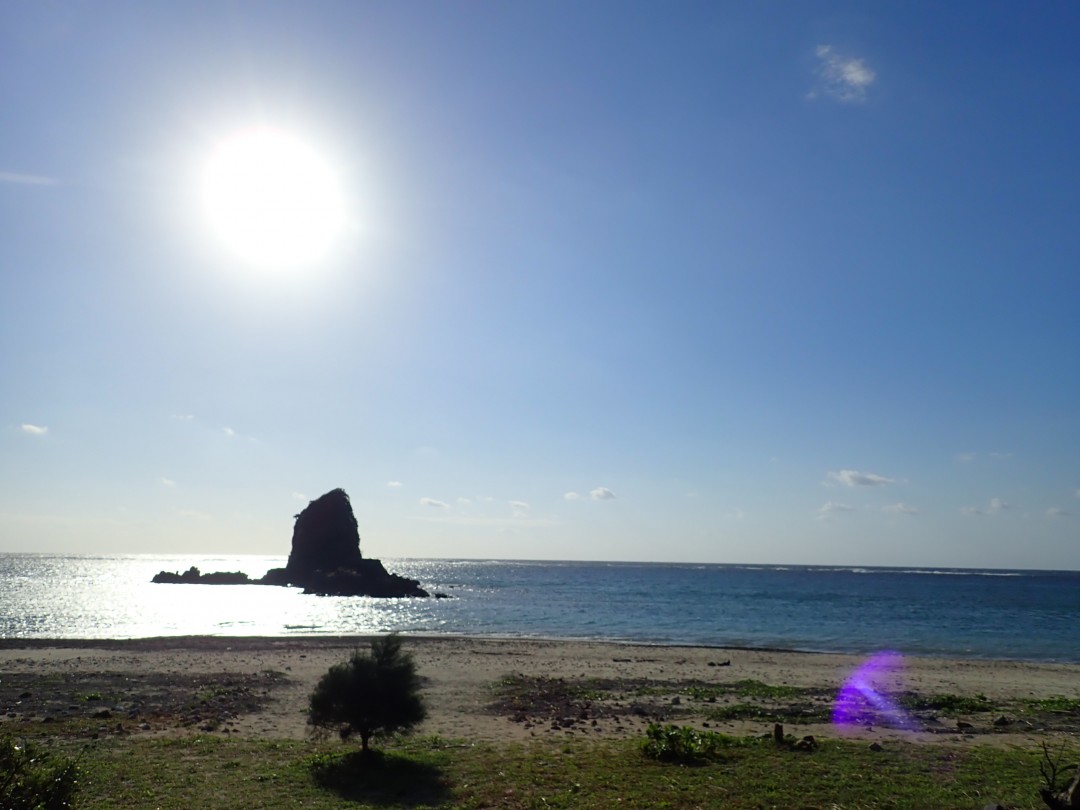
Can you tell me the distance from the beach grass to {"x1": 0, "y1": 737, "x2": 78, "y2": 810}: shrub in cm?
287

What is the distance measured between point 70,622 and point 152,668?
37603mm

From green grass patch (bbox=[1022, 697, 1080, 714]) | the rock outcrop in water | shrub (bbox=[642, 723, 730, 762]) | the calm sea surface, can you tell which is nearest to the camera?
shrub (bbox=[642, 723, 730, 762])

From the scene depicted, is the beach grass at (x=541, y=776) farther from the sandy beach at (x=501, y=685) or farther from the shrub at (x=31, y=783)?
the shrub at (x=31, y=783)

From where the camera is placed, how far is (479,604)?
8850 centimetres

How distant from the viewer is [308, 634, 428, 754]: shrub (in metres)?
15.8

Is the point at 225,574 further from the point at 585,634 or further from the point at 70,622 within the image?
the point at 585,634

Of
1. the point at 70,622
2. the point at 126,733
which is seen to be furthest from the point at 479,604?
the point at 126,733

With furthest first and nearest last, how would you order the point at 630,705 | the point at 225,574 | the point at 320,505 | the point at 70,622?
the point at 225,574, the point at 320,505, the point at 70,622, the point at 630,705

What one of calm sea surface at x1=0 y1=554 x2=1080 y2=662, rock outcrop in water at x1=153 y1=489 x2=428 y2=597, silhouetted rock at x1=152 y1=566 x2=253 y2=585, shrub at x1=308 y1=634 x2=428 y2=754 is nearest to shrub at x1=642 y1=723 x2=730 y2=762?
shrub at x1=308 y1=634 x2=428 y2=754

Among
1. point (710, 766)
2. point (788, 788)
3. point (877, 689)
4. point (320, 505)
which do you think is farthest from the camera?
point (320, 505)

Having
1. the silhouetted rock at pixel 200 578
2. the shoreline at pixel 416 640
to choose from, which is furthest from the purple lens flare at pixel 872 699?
the silhouetted rock at pixel 200 578

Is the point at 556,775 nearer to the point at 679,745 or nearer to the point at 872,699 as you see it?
the point at 679,745

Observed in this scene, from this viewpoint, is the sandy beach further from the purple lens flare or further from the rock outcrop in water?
the rock outcrop in water

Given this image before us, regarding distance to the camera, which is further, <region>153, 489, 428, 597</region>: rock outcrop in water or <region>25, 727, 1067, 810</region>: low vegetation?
<region>153, 489, 428, 597</region>: rock outcrop in water
